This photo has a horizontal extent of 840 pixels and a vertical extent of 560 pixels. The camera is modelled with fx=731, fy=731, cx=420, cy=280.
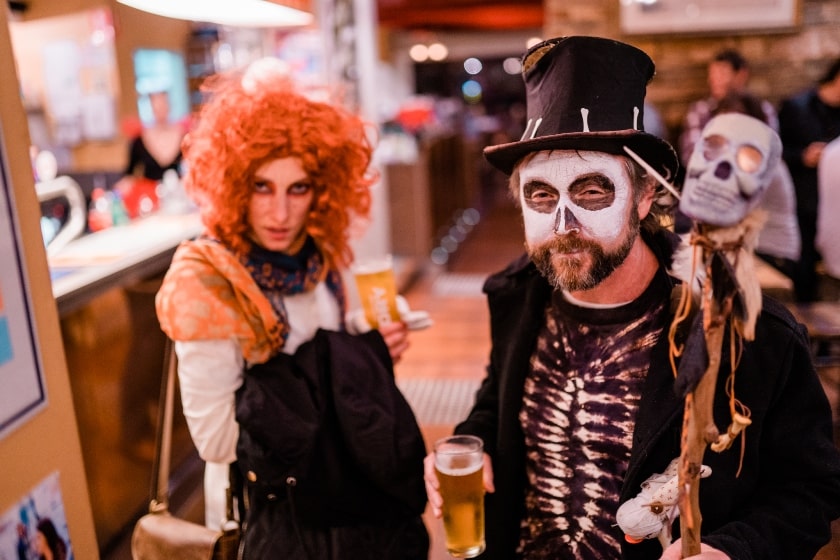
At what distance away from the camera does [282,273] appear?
185cm

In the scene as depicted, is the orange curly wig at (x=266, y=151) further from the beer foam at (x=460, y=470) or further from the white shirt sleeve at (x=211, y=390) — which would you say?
the beer foam at (x=460, y=470)

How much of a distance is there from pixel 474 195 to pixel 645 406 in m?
10.2

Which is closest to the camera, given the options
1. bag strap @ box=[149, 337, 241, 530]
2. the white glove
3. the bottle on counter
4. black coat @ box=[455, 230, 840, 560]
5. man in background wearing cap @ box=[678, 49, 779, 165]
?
black coat @ box=[455, 230, 840, 560]

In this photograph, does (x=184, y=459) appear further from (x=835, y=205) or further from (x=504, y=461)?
(x=835, y=205)

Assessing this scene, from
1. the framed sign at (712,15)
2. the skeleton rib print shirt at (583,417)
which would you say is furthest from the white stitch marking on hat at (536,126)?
the framed sign at (712,15)

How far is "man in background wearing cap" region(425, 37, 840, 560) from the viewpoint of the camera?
125cm

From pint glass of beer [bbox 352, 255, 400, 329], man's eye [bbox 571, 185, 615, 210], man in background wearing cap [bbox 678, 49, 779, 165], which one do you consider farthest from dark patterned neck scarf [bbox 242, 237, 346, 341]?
man in background wearing cap [bbox 678, 49, 779, 165]

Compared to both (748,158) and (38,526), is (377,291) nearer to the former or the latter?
(38,526)

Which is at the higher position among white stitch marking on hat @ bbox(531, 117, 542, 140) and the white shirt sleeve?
white stitch marking on hat @ bbox(531, 117, 542, 140)

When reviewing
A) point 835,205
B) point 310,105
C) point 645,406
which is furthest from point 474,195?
point 645,406

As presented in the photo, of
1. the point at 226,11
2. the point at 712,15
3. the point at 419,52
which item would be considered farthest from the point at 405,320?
the point at 419,52

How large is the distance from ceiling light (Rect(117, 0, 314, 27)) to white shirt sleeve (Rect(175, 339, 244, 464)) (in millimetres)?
889

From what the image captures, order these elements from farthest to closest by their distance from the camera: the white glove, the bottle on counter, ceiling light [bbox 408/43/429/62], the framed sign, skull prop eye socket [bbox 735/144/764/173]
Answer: ceiling light [bbox 408/43/429/62]
the framed sign
the bottle on counter
the white glove
skull prop eye socket [bbox 735/144/764/173]

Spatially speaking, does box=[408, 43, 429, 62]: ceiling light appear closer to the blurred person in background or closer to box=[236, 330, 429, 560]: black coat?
the blurred person in background
